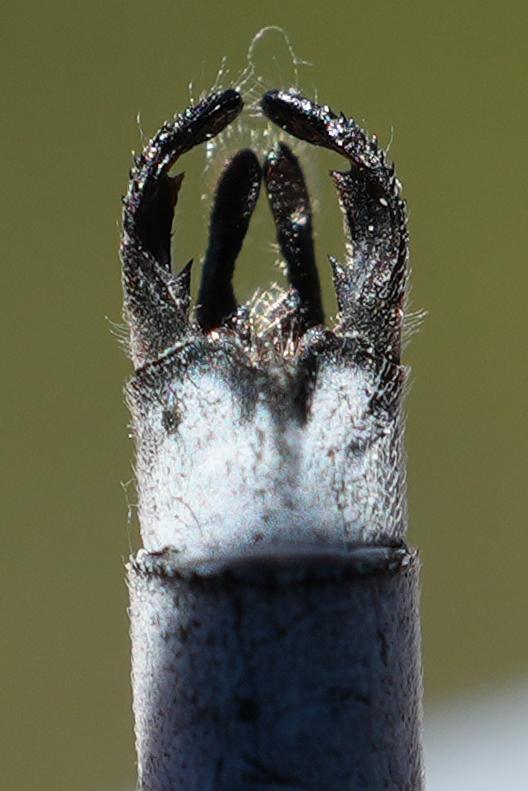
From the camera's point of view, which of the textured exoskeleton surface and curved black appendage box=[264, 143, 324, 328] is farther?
curved black appendage box=[264, 143, 324, 328]

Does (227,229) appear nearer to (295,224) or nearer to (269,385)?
(295,224)

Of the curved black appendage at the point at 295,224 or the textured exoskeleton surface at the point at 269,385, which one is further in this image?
the curved black appendage at the point at 295,224

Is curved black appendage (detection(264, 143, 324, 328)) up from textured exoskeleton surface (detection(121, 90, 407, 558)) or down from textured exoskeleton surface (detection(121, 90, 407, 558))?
up

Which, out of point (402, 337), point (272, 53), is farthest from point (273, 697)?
point (272, 53)

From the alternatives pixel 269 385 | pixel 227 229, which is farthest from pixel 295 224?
pixel 269 385

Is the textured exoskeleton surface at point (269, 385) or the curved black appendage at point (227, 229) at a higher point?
the curved black appendage at point (227, 229)
